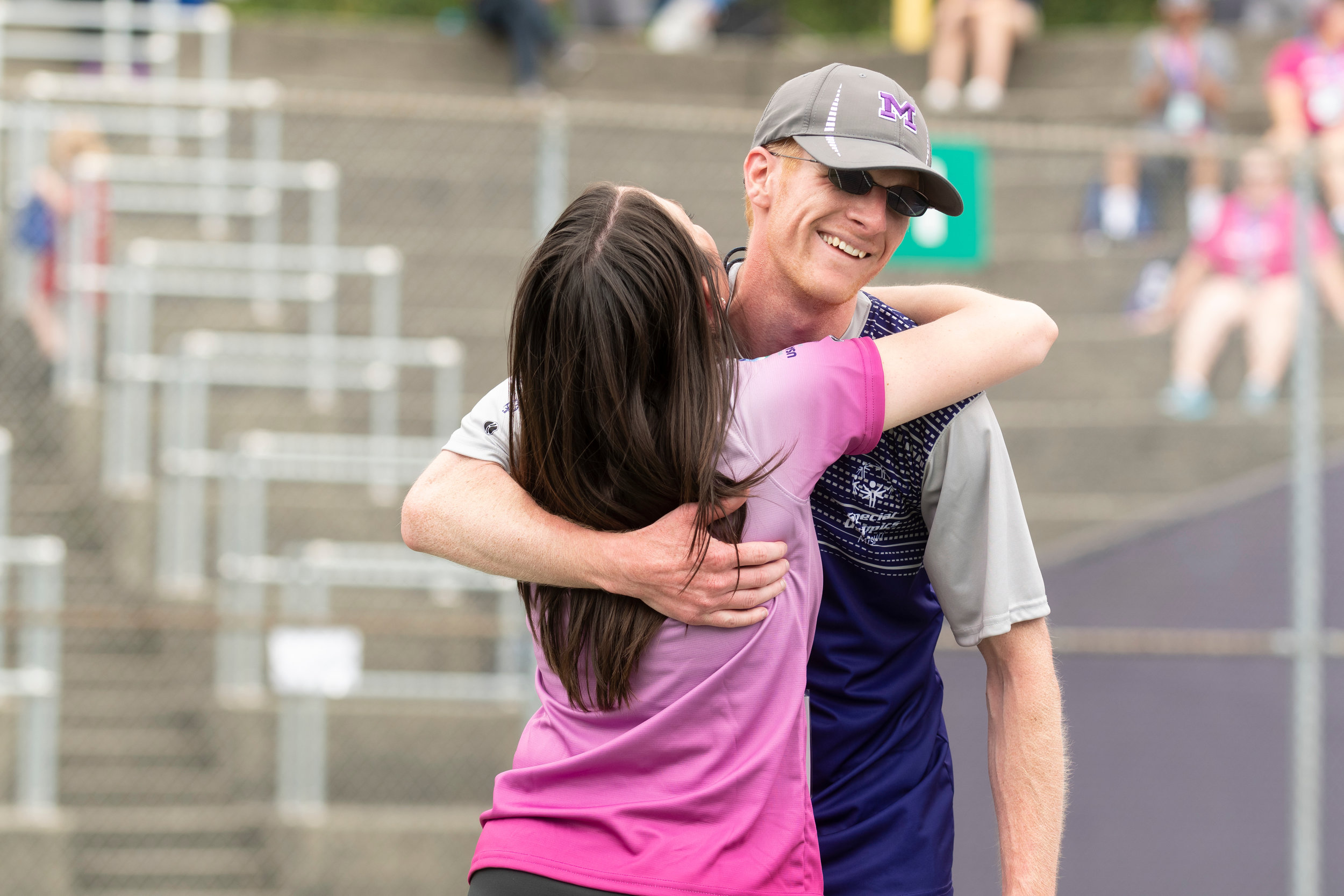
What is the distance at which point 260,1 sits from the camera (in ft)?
74.3

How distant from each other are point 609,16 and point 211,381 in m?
6.19

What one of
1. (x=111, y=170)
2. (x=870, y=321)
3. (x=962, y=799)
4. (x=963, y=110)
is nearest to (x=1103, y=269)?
(x=963, y=110)

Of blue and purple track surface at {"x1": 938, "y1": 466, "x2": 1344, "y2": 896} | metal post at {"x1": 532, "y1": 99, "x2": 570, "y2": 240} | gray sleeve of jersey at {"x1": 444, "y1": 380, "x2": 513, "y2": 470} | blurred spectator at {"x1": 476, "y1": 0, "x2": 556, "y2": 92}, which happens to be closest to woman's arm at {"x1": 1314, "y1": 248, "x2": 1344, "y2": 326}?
blue and purple track surface at {"x1": 938, "y1": 466, "x2": 1344, "y2": 896}

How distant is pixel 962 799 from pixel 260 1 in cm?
2048

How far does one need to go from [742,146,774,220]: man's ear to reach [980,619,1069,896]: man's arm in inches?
24.5

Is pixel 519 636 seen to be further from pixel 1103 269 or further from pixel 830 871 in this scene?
pixel 1103 269

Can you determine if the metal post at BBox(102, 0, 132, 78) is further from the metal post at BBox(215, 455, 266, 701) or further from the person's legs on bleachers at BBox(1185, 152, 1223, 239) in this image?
the person's legs on bleachers at BBox(1185, 152, 1223, 239)

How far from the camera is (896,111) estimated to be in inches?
68.8

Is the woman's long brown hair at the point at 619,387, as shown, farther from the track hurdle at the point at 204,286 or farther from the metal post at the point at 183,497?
the track hurdle at the point at 204,286

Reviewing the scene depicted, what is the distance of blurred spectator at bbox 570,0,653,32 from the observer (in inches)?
468

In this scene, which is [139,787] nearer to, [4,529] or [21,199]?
[4,529]

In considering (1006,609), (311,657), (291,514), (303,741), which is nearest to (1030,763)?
(1006,609)

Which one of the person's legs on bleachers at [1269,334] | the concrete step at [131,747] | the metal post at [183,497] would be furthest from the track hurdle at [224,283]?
the person's legs on bleachers at [1269,334]

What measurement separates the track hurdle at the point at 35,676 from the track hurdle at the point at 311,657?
672 millimetres
